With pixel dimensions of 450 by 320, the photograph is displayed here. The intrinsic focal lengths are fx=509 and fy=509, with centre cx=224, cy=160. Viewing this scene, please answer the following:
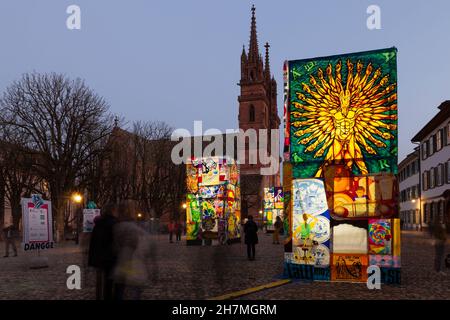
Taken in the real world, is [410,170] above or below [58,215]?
above

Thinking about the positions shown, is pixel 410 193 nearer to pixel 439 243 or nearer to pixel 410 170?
pixel 410 170

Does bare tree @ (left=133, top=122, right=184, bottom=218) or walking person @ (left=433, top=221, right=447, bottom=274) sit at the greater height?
bare tree @ (left=133, top=122, right=184, bottom=218)

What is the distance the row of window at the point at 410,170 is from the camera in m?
62.5

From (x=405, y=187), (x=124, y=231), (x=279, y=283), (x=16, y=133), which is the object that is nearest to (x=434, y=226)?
(x=279, y=283)

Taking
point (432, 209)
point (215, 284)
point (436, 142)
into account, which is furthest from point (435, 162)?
point (215, 284)

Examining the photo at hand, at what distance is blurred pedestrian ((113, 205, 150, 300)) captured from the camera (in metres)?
7.03

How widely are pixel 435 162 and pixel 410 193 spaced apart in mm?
18349

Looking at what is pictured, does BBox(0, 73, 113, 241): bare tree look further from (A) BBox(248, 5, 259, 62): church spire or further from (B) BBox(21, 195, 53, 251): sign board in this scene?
(A) BBox(248, 5, 259, 62): church spire

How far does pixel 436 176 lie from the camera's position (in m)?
48.0

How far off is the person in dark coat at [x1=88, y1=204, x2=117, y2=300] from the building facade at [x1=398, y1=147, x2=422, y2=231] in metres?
54.4

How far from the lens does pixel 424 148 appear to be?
177ft

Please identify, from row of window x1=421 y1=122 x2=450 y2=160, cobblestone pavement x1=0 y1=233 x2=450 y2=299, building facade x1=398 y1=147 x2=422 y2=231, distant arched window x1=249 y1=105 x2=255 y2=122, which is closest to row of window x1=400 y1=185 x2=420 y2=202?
building facade x1=398 y1=147 x2=422 y2=231

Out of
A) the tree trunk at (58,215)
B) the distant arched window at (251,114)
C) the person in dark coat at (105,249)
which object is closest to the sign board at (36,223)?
the person in dark coat at (105,249)
